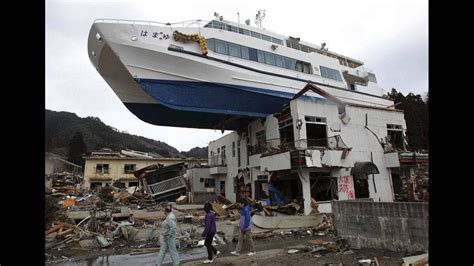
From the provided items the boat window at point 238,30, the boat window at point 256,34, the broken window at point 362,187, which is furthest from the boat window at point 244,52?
the broken window at point 362,187

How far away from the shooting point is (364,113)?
20.7 metres

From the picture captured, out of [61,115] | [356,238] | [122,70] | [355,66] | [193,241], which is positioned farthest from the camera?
[61,115]

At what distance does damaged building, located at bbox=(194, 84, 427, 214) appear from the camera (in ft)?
56.7

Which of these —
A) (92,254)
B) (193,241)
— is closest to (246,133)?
(193,241)

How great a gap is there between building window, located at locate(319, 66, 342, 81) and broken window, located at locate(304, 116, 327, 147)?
22.0ft

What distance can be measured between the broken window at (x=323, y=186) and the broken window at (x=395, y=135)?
A: 6.75 m

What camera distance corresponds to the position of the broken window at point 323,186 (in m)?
18.0

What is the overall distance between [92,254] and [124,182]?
3279 centimetres

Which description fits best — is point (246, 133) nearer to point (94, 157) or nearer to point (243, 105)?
point (243, 105)

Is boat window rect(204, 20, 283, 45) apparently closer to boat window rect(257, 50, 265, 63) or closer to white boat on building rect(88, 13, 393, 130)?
white boat on building rect(88, 13, 393, 130)

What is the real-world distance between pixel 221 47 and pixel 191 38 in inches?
84.5

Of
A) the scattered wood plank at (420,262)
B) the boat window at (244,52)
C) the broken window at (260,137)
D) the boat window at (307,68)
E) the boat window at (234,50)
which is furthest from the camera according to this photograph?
the boat window at (307,68)

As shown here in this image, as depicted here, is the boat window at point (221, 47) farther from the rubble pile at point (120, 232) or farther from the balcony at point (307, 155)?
the rubble pile at point (120, 232)
